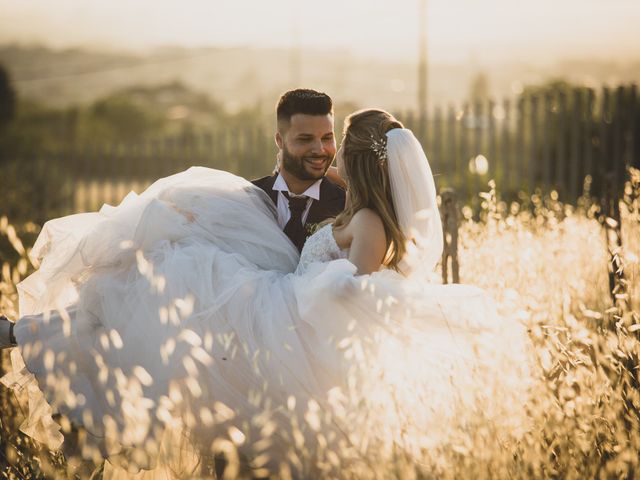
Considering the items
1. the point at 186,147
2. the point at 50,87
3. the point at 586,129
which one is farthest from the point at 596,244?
the point at 50,87

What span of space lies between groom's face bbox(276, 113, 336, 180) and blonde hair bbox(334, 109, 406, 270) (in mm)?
841

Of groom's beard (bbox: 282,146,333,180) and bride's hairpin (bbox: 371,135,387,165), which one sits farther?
groom's beard (bbox: 282,146,333,180)

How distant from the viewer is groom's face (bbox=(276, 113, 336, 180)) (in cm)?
449

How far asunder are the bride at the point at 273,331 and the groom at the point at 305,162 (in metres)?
0.65

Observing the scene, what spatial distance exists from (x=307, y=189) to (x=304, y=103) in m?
0.51

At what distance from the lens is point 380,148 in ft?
11.8

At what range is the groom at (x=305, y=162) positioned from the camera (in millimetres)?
4414

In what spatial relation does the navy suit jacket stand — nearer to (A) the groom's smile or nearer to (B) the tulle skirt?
(A) the groom's smile

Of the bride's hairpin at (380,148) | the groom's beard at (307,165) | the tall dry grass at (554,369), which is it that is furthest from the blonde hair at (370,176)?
the groom's beard at (307,165)

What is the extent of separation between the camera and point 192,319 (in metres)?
3.24

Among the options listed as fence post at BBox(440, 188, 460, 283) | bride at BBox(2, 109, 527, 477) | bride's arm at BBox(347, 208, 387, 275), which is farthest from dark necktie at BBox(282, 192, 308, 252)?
fence post at BBox(440, 188, 460, 283)

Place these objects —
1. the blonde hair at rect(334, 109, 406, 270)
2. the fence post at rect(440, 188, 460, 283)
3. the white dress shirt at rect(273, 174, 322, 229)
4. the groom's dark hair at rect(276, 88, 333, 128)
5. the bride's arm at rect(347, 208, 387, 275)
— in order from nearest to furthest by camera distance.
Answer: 1. the bride's arm at rect(347, 208, 387, 275)
2. the blonde hair at rect(334, 109, 406, 270)
3. the white dress shirt at rect(273, 174, 322, 229)
4. the groom's dark hair at rect(276, 88, 333, 128)
5. the fence post at rect(440, 188, 460, 283)

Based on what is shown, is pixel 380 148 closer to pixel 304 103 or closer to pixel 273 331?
pixel 273 331

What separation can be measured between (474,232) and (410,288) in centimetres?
204
